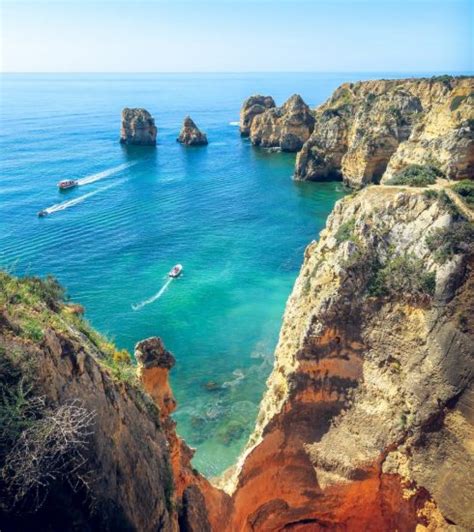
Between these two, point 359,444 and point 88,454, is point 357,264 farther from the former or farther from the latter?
point 88,454

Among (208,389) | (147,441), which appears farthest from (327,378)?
(208,389)

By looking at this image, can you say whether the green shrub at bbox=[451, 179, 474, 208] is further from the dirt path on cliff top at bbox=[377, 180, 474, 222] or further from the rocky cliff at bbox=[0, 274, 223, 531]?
the rocky cliff at bbox=[0, 274, 223, 531]

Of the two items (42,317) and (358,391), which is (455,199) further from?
(42,317)

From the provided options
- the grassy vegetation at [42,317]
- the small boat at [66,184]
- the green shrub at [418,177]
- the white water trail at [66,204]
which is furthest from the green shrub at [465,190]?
the small boat at [66,184]

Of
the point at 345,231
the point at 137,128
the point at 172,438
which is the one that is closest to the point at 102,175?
the point at 137,128

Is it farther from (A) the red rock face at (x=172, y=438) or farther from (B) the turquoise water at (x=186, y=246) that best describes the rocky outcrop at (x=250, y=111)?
(A) the red rock face at (x=172, y=438)
